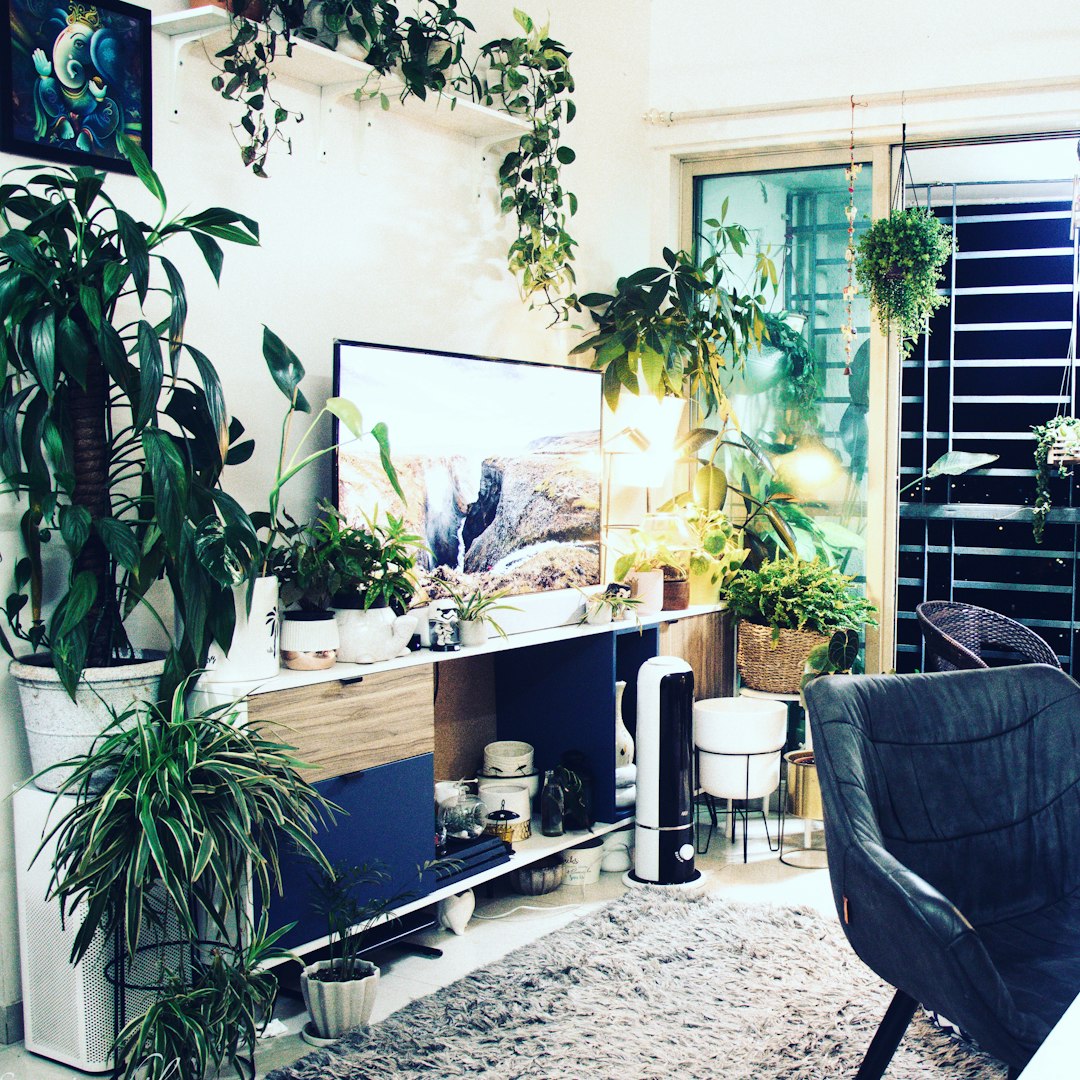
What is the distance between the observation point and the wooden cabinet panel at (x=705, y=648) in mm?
4156

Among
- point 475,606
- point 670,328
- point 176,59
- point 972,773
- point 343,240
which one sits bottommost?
point 972,773

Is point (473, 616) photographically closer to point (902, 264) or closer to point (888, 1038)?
point (888, 1038)

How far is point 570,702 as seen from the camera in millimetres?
3787

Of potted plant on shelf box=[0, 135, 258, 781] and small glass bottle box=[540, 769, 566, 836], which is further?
small glass bottle box=[540, 769, 566, 836]

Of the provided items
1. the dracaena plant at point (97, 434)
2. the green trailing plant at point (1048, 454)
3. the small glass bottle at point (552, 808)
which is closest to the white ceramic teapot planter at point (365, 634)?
the dracaena plant at point (97, 434)

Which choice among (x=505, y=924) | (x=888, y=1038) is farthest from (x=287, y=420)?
(x=888, y=1038)

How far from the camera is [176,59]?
2.79 metres

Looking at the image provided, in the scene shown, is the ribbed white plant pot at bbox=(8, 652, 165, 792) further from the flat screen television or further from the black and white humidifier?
the black and white humidifier

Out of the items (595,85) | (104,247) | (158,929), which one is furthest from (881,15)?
(158,929)

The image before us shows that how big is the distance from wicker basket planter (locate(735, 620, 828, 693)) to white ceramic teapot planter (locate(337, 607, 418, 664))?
5.67 ft

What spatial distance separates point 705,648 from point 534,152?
1768mm

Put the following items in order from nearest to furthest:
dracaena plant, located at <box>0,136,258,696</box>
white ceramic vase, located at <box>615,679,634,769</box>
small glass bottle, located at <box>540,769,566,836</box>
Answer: dracaena plant, located at <box>0,136,258,696</box> → small glass bottle, located at <box>540,769,566,836</box> → white ceramic vase, located at <box>615,679,634,769</box>

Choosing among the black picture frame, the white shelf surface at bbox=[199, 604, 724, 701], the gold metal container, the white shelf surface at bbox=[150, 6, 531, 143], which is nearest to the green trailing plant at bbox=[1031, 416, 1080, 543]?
the gold metal container

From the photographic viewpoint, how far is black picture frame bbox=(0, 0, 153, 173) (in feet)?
8.25
